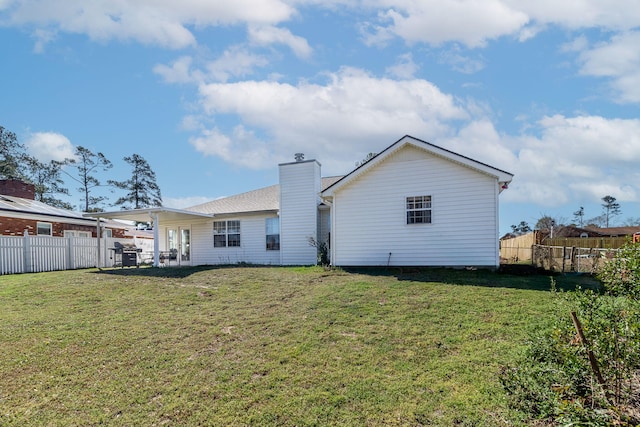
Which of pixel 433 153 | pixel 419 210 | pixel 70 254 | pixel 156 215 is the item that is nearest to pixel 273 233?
pixel 156 215

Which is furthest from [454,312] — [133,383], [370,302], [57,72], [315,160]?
[57,72]

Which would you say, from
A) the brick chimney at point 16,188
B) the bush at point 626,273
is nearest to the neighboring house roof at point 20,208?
the brick chimney at point 16,188

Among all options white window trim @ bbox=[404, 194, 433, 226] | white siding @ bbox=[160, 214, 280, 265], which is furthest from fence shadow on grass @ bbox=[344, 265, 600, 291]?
white siding @ bbox=[160, 214, 280, 265]

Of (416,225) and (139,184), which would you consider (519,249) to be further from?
(139,184)

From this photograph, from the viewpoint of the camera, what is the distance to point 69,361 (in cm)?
575

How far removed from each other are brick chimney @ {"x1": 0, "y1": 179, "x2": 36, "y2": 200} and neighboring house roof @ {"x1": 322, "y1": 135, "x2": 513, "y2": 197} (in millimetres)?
20664

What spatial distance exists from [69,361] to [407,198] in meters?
10.8

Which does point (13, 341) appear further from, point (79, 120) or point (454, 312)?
point (79, 120)

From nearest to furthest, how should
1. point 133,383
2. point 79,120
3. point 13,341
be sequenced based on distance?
point 133,383 → point 13,341 → point 79,120

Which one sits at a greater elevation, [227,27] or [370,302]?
[227,27]

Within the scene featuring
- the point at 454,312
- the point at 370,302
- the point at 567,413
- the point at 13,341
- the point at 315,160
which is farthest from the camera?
the point at 315,160

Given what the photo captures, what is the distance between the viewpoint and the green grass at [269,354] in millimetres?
4273

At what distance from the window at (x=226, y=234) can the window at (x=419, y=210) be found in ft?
29.4

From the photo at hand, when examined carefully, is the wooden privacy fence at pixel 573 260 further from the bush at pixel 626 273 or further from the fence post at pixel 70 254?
the fence post at pixel 70 254
